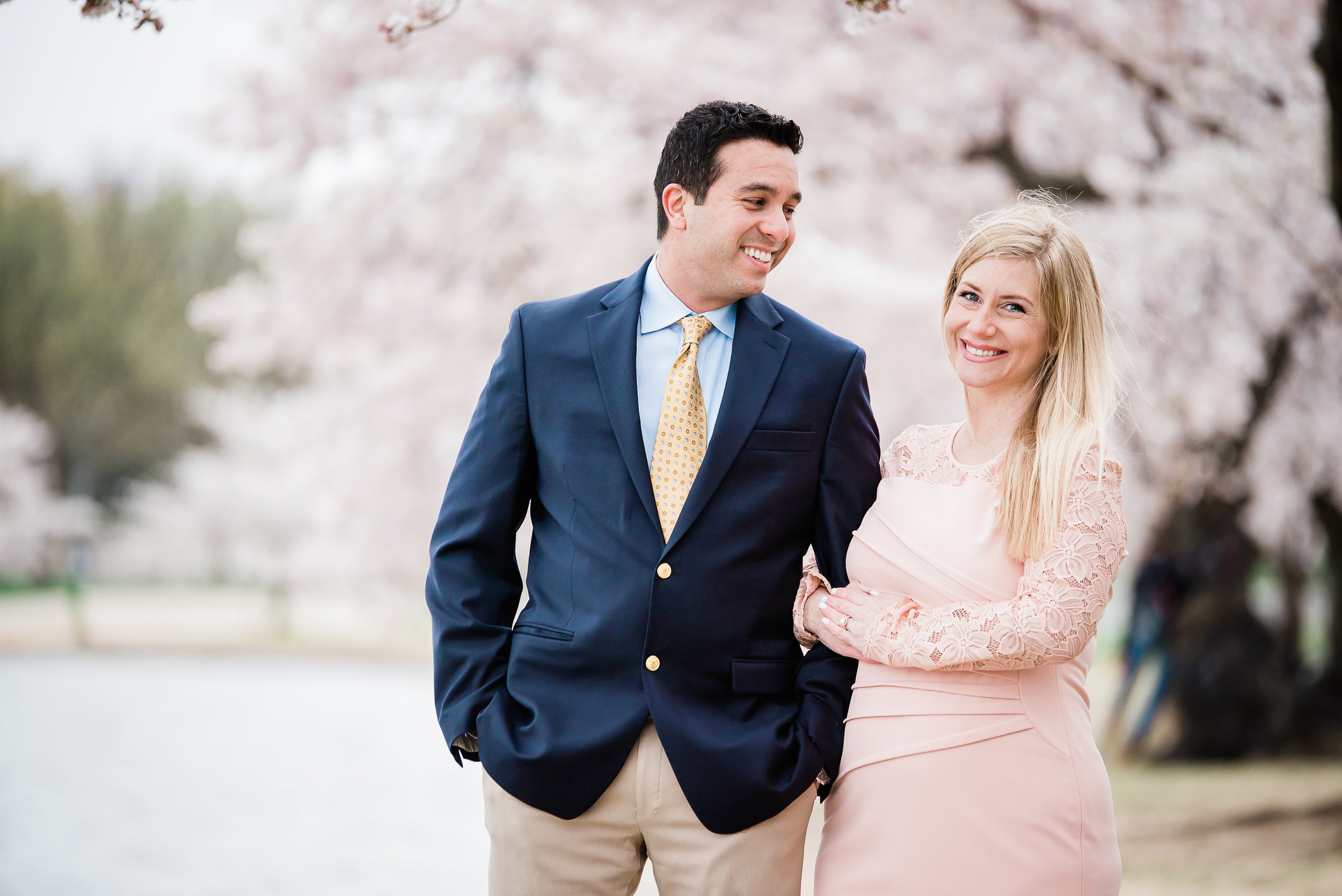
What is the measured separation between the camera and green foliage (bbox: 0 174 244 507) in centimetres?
1670

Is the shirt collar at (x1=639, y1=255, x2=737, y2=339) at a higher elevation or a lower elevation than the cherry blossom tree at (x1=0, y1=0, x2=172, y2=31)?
lower

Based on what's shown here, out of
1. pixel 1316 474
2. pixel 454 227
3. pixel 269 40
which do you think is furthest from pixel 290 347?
pixel 1316 474

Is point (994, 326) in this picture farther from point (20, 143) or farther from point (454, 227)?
point (20, 143)

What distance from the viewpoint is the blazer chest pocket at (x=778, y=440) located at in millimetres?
1955

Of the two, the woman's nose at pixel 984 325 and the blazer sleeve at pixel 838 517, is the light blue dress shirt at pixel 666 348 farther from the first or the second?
the woman's nose at pixel 984 325

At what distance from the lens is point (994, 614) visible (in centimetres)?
179

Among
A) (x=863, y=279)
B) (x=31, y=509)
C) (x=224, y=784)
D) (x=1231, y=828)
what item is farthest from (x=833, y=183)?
(x=31, y=509)

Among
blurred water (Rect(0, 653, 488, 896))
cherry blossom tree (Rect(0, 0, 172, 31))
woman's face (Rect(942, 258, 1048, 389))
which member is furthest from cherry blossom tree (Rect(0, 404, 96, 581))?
woman's face (Rect(942, 258, 1048, 389))

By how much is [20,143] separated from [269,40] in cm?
1341

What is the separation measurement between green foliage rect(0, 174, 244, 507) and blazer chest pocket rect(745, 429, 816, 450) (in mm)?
17022

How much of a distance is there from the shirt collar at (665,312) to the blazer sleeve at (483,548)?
0.23 m

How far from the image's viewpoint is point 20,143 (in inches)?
674

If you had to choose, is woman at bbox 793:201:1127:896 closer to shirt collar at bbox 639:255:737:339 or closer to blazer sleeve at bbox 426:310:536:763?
shirt collar at bbox 639:255:737:339

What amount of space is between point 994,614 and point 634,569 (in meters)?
0.57
